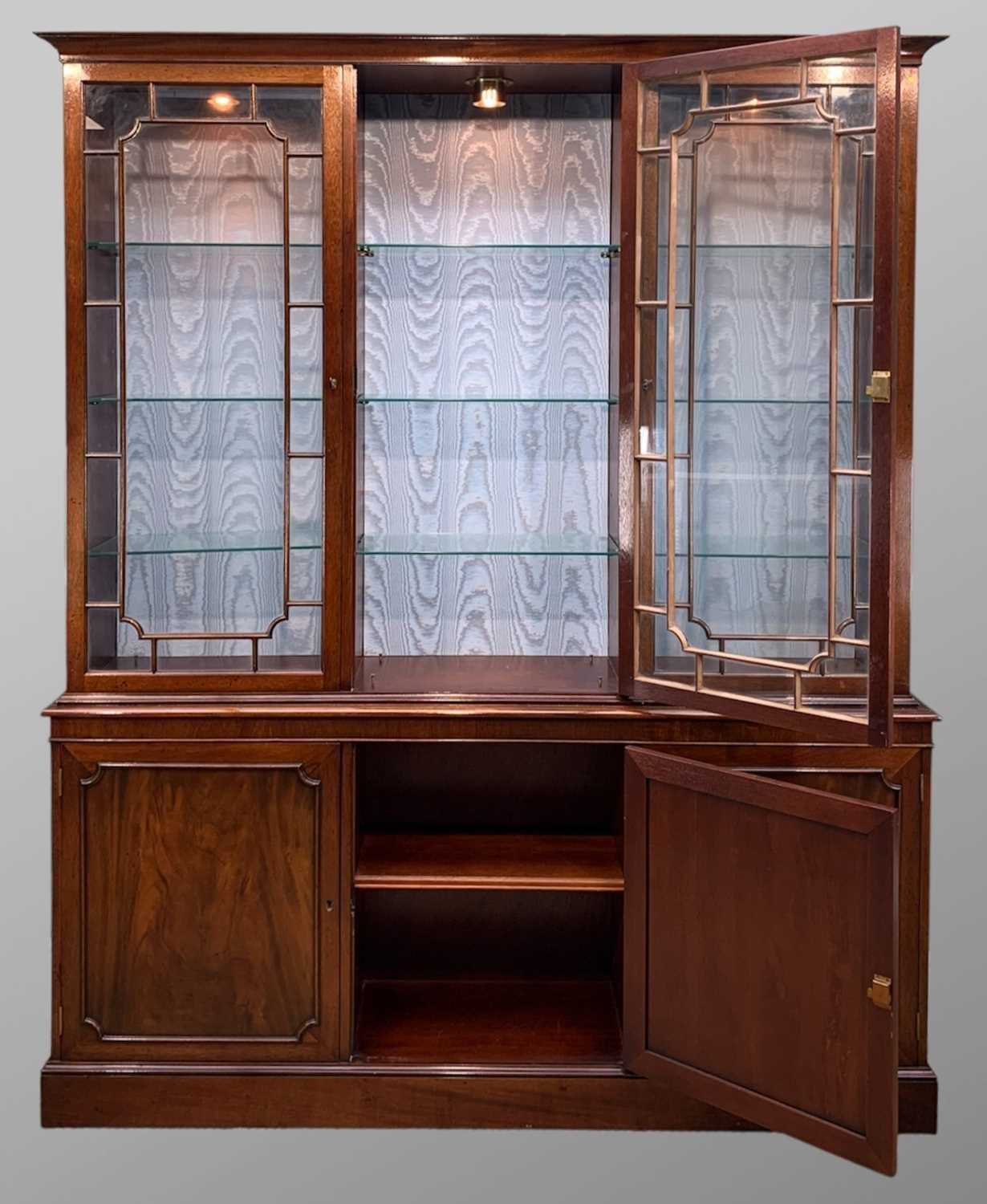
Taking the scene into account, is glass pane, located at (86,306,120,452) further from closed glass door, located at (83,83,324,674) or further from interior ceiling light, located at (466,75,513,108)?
interior ceiling light, located at (466,75,513,108)

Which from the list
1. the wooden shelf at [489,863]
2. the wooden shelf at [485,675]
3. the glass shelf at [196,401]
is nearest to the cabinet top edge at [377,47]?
the glass shelf at [196,401]

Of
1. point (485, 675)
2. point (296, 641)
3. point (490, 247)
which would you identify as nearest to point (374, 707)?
point (296, 641)

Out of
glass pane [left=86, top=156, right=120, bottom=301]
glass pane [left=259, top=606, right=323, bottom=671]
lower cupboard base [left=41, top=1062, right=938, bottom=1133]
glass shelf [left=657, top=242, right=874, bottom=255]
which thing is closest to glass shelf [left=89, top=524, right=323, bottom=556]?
glass pane [left=259, top=606, right=323, bottom=671]

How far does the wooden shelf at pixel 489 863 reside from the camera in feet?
12.9

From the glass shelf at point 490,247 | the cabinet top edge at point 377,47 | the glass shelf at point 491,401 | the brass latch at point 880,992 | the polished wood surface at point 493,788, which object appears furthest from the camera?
the polished wood surface at point 493,788

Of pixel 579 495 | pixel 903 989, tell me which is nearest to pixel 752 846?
pixel 903 989

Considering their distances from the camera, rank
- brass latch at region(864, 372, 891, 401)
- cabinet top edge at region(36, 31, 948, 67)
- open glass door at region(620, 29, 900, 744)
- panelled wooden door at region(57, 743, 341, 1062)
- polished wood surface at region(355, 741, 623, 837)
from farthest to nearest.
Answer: polished wood surface at region(355, 741, 623, 837)
panelled wooden door at region(57, 743, 341, 1062)
cabinet top edge at region(36, 31, 948, 67)
open glass door at region(620, 29, 900, 744)
brass latch at region(864, 372, 891, 401)

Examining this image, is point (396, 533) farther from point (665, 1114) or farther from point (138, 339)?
point (665, 1114)

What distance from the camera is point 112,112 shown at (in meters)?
3.82

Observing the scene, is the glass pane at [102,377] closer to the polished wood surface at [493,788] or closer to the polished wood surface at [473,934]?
the polished wood surface at [493,788]

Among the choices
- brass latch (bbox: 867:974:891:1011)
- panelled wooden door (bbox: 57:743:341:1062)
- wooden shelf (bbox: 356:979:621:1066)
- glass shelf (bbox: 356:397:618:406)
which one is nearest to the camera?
brass latch (bbox: 867:974:891:1011)

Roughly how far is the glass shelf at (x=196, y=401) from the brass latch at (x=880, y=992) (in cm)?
177

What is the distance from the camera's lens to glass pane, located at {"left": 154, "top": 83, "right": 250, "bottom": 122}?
381 cm

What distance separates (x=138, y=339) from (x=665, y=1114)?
218 centimetres
